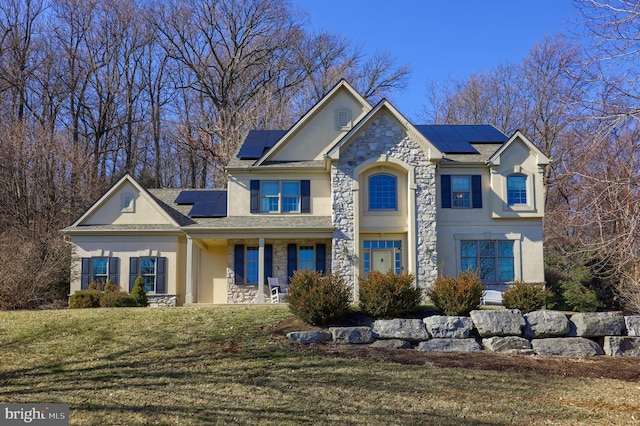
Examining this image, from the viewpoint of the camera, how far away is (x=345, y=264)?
69.4ft

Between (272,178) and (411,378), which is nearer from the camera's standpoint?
(411,378)

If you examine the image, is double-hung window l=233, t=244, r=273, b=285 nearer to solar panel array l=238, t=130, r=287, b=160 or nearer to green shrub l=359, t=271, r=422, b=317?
solar panel array l=238, t=130, r=287, b=160

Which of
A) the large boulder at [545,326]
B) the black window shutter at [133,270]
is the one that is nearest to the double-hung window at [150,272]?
the black window shutter at [133,270]

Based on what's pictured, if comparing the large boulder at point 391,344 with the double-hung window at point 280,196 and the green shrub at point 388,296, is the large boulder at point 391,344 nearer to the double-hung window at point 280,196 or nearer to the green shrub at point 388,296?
the green shrub at point 388,296

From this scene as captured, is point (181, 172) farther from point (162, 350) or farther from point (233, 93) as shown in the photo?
point (162, 350)

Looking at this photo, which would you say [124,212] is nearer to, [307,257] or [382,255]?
[307,257]

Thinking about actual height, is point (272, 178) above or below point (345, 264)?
above

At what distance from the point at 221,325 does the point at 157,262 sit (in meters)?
9.49

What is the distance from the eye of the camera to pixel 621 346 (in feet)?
45.4

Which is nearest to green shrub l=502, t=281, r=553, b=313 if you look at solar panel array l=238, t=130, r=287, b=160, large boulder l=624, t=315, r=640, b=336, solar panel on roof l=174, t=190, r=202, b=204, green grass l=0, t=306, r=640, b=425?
large boulder l=624, t=315, r=640, b=336

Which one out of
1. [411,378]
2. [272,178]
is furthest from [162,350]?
[272,178]

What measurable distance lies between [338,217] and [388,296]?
705cm

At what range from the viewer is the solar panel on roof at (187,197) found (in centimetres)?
2486

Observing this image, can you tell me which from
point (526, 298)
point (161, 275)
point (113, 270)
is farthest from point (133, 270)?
point (526, 298)
